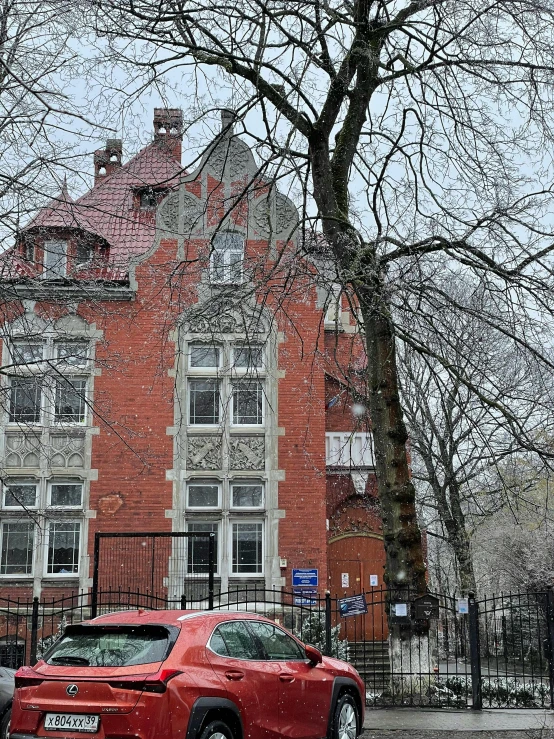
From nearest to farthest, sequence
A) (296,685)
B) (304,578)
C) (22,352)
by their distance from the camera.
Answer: (296,685) < (22,352) < (304,578)

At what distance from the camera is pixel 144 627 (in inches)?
306

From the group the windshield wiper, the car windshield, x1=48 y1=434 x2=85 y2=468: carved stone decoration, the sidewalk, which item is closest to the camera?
the car windshield

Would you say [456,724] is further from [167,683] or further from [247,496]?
[247,496]

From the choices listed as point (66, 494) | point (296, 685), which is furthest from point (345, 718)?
point (66, 494)

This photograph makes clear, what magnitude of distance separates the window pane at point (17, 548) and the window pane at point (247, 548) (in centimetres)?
512

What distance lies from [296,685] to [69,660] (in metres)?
2.32

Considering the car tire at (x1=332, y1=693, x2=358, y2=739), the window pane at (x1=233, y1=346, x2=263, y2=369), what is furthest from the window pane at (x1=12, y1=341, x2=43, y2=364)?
the car tire at (x1=332, y1=693, x2=358, y2=739)

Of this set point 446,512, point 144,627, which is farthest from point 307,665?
point 446,512

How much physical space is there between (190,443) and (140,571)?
3425 millimetres

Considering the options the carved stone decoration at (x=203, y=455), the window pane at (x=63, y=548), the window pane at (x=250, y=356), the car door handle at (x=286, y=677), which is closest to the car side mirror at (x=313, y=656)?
the car door handle at (x=286, y=677)

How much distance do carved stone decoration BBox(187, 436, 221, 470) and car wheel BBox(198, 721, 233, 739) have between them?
15.9 metres

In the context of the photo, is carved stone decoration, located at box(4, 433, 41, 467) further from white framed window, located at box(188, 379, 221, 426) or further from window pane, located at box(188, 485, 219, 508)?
white framed window, located at box(188, 379, 221, 426)

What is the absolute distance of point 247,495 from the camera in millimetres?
23641

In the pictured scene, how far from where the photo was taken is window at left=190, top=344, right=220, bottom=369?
23.9 meters
